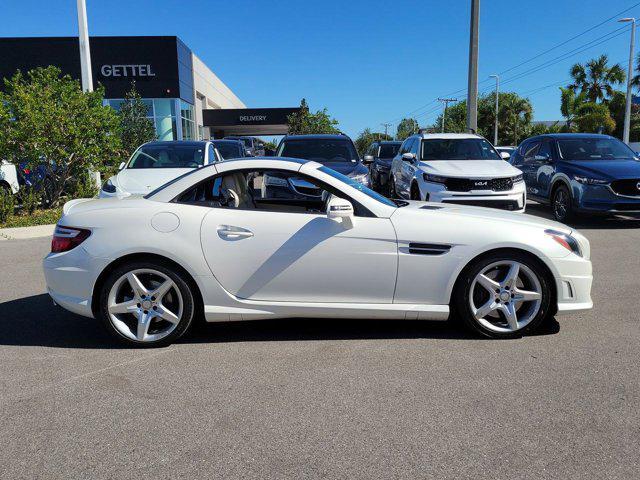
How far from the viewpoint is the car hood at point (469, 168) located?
32.0 ft

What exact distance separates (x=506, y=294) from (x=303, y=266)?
64.4 inches

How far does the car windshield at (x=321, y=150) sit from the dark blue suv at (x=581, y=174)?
412 cm

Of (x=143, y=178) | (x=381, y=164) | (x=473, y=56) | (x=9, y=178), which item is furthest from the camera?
(x=473, y=56)

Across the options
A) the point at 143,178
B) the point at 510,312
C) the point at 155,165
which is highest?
the point at 155,165

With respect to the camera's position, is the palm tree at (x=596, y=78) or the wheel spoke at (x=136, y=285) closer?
the wheel spoke at (x=136, y=285)

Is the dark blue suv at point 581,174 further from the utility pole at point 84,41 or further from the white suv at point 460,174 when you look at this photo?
the utility pole at point 84,41

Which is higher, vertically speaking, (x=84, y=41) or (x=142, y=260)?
(x=84, y=41)

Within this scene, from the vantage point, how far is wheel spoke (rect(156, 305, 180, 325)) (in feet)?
14.2

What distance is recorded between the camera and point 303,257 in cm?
427

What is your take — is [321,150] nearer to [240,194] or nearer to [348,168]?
[348,168]

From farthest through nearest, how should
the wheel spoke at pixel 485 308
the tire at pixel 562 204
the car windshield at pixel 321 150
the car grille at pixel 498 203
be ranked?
the car windshield at pixel 321 150 < the tire at pixel 562 204 < the car grille at pixel 498 203 < the wheel spoke at pixel 485 308

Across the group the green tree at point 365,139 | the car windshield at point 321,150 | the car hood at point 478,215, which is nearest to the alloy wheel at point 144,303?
the car hood at point 478,215

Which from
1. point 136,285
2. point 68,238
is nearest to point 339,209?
point 136,285

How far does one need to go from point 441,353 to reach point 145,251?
2399 millimetres
